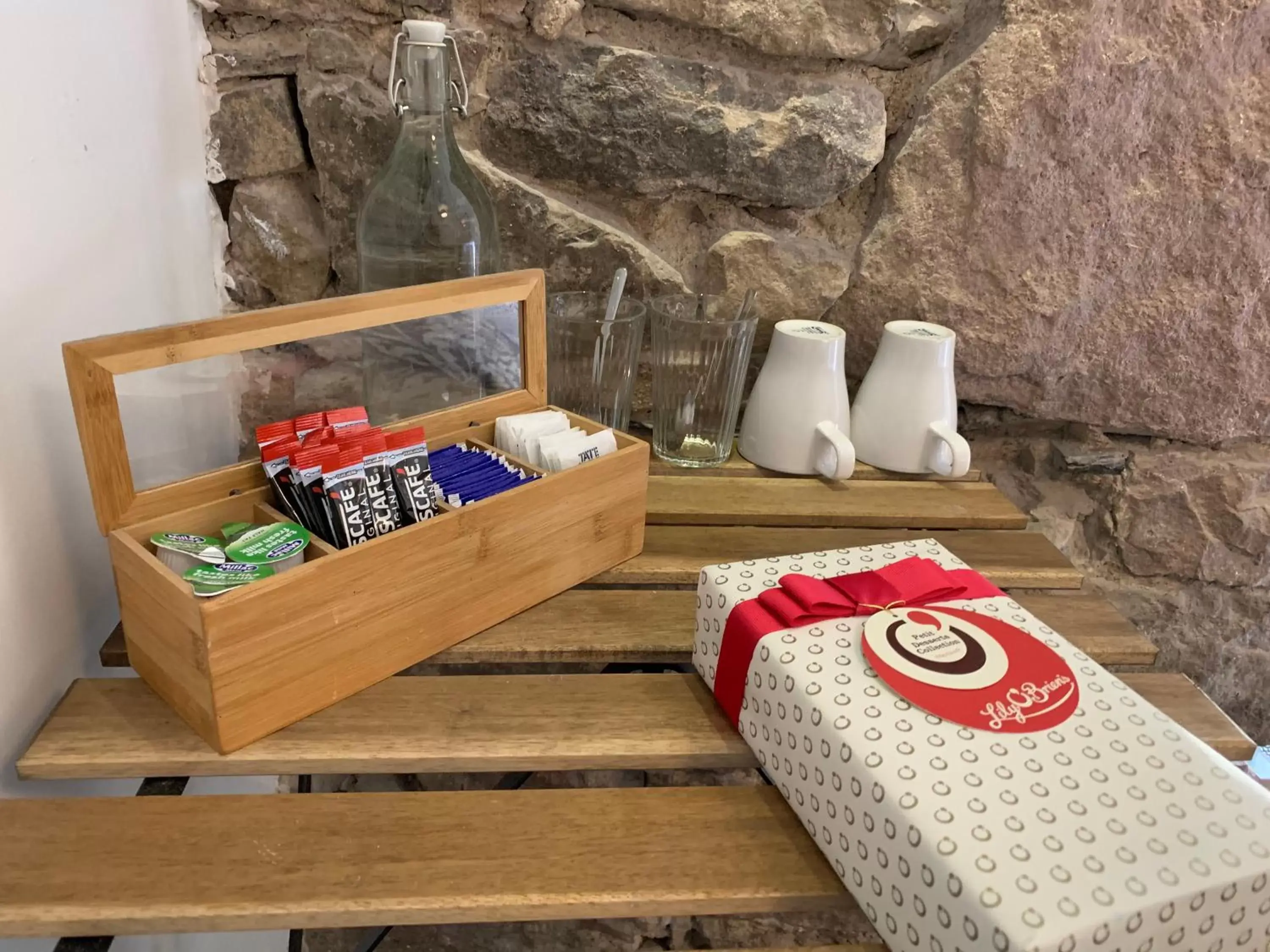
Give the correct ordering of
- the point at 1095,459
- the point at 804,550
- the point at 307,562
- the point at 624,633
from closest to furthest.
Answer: the point at 307,562 < the point at 624,633 < the point at 804,550 < the point at 1095,459

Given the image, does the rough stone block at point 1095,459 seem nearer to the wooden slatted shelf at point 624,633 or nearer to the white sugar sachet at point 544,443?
the wooden slatted shelf at point 624,633

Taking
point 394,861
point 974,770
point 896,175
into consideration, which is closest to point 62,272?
point 394,861

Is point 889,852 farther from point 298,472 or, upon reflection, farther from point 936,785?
point 298,472

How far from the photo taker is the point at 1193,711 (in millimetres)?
648

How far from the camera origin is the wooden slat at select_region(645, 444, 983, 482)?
94 centimetres

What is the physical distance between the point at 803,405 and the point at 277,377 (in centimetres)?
51

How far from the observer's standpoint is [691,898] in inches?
19.2

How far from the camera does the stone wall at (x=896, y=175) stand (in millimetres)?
876

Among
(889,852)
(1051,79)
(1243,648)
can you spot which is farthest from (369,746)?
(1243,648)

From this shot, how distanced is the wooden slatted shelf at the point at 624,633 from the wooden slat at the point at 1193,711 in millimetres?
22

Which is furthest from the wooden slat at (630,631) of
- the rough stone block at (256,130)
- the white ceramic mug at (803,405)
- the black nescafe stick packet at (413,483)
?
the rough stone block at (256,130)

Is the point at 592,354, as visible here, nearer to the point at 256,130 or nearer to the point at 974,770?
the point at 256,130

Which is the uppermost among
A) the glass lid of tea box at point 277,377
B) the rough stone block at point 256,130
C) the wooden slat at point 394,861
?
the rough stone block at point 256,130

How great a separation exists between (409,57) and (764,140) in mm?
354
